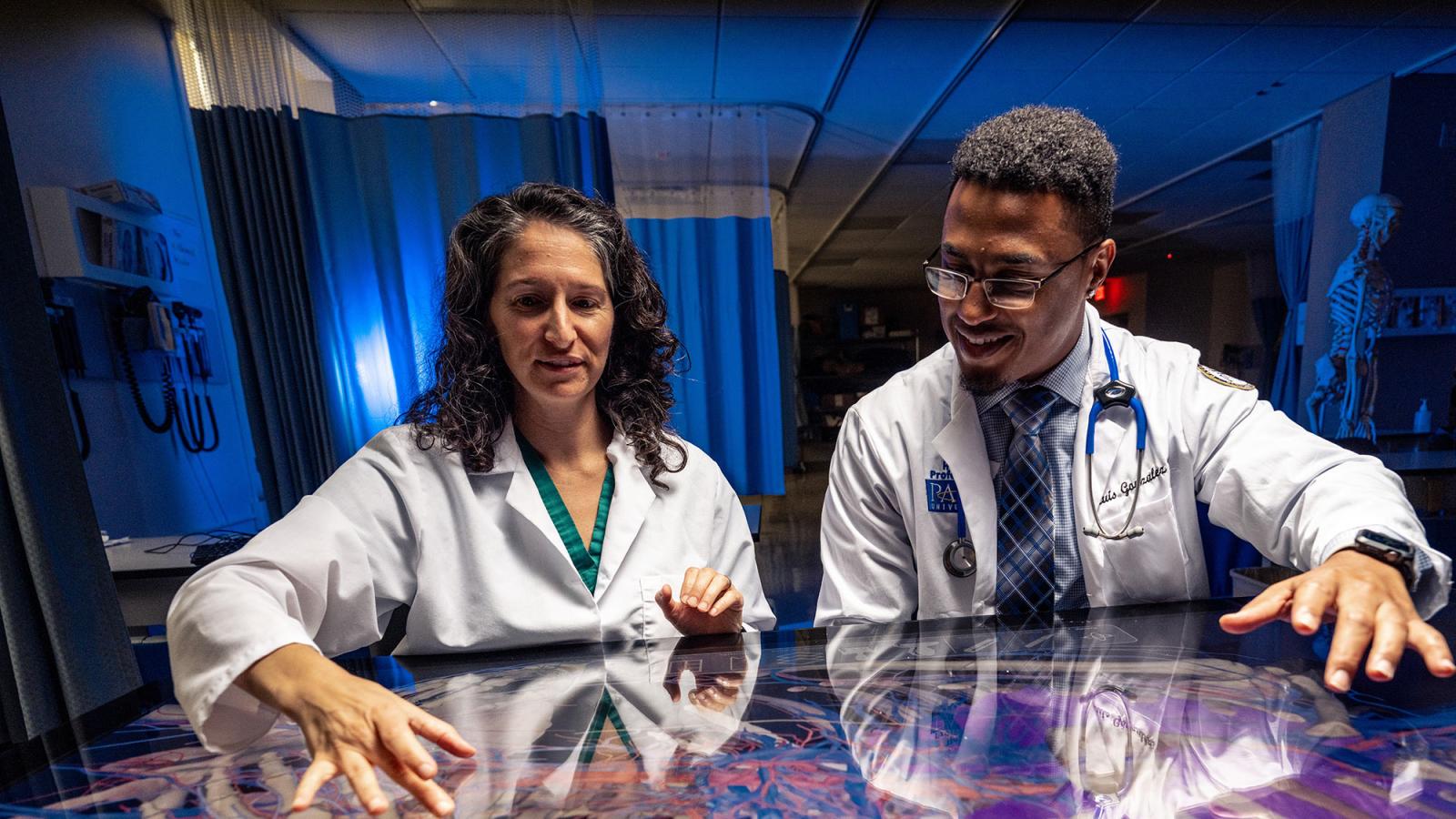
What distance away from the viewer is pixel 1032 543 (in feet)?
4.26

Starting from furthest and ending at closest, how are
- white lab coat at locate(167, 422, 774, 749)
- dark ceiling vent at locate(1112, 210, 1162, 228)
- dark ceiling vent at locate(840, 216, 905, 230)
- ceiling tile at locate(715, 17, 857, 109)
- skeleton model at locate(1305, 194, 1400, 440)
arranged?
1. dark ceiling vent at locate(1112, 210, 1162, 228)
2. dark ceiling vent at locate(840, 216, 905, 230)
3. skeleton model at locate(1305, 194, 1400, 440)
4. ceiling tile at locate(715, 17, 857, 109)
5. white lab coat at locate(167, 422, 774, 749)

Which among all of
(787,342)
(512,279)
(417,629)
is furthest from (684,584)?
(787,342)

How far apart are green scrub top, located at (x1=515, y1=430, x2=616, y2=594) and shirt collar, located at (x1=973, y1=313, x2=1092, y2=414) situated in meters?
0.80

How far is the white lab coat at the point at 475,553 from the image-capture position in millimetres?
1097

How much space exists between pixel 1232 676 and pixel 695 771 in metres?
0.65

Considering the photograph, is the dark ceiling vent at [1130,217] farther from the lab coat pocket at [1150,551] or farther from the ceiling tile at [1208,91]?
the lab coat pocket at [1150,551]

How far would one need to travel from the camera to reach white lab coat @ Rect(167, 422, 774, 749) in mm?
1097

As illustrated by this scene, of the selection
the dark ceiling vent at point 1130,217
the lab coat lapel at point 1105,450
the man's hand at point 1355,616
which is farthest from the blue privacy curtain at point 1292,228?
the man's hand at point 1355,616

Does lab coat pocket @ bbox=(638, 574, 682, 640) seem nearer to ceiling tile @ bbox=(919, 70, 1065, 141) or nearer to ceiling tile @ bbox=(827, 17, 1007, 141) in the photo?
ceiling tile @ bbox=(827, 17, 1007, 141)

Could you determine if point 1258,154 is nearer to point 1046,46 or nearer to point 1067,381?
point 1046,46

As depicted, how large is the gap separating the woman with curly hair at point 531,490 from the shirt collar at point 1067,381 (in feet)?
1.96

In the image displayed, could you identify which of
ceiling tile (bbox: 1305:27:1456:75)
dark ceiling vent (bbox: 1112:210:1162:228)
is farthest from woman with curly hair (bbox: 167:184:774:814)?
dark ceiling vent (bbox: 1112:210:1162:228)

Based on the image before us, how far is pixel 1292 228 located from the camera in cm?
486

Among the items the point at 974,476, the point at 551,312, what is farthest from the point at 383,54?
the point at 974,476
